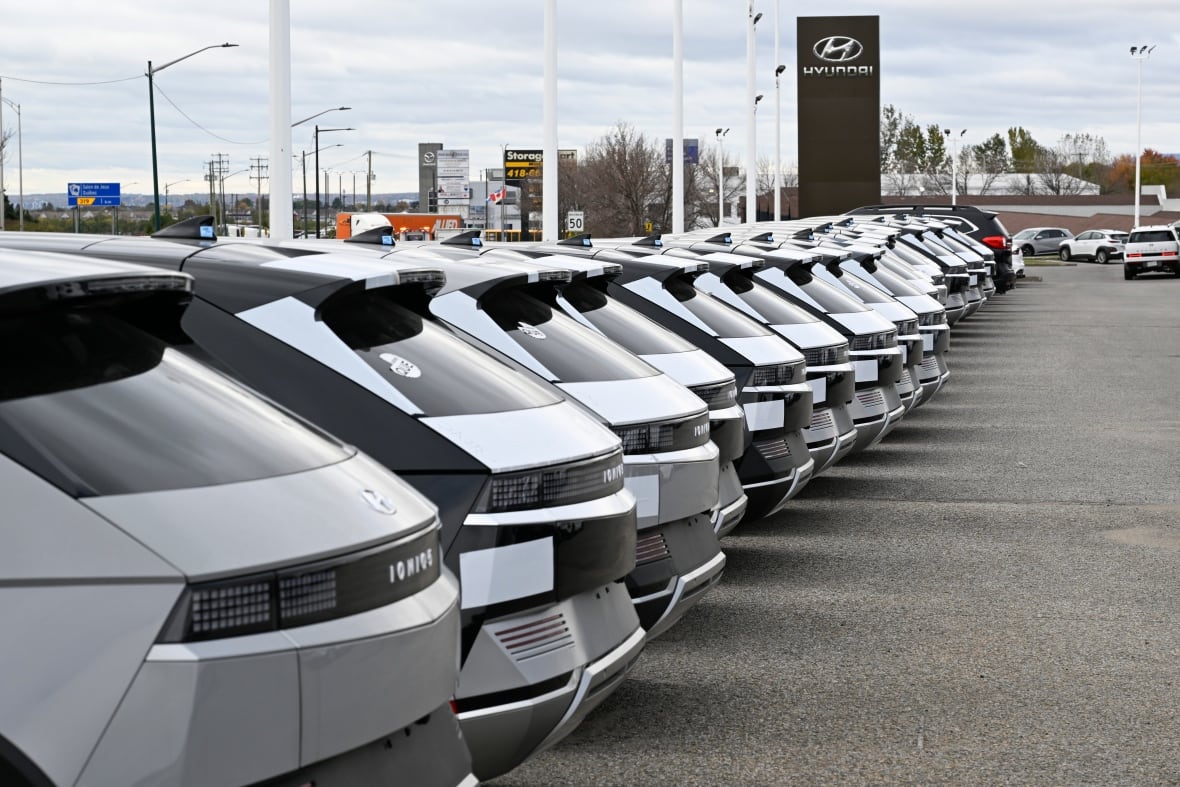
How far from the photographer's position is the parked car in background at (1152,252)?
53.6 m

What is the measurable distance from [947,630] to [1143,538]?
2889mm

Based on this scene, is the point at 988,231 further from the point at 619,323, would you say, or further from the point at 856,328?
the point at 619,323

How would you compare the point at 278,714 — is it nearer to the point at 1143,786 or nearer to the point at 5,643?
the point at 5,643

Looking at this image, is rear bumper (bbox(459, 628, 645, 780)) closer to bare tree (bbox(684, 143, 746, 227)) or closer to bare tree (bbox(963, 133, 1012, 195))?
bare tree (bbox(684, 143, 746, 227))

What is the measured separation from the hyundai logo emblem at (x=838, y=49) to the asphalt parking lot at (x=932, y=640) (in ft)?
137

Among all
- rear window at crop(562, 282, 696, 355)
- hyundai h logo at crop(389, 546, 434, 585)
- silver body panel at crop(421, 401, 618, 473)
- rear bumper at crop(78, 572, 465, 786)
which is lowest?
rear bumper at crop(78, 572, 465, 786)

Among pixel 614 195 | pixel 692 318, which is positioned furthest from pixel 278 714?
pixel 614 195

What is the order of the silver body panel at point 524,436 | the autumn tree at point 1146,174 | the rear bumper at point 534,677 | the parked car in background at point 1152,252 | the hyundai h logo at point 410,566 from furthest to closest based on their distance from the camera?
the autumn tree at point 1146,174 → the parked car in background at point 1152,252 → the silver body panel at point 524,436 → the rear bumper at point 534,677 → the hyundai h logo at point 410,566

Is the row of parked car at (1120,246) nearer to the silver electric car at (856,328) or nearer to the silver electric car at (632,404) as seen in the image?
the silver electric car at (856,328)

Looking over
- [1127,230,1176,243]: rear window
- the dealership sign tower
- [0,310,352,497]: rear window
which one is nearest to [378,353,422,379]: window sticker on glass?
[0,310,352,497]: rear window

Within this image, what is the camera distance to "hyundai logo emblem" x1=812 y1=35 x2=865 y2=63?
54.2m

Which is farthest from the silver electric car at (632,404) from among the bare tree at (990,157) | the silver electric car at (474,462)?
the bare tree at (990,157)

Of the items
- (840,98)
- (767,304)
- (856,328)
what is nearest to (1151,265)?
(840,98)

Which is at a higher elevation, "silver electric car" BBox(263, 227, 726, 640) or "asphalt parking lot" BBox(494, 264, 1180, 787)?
"silver electric car" BBox(263, 227, 726, 640)
